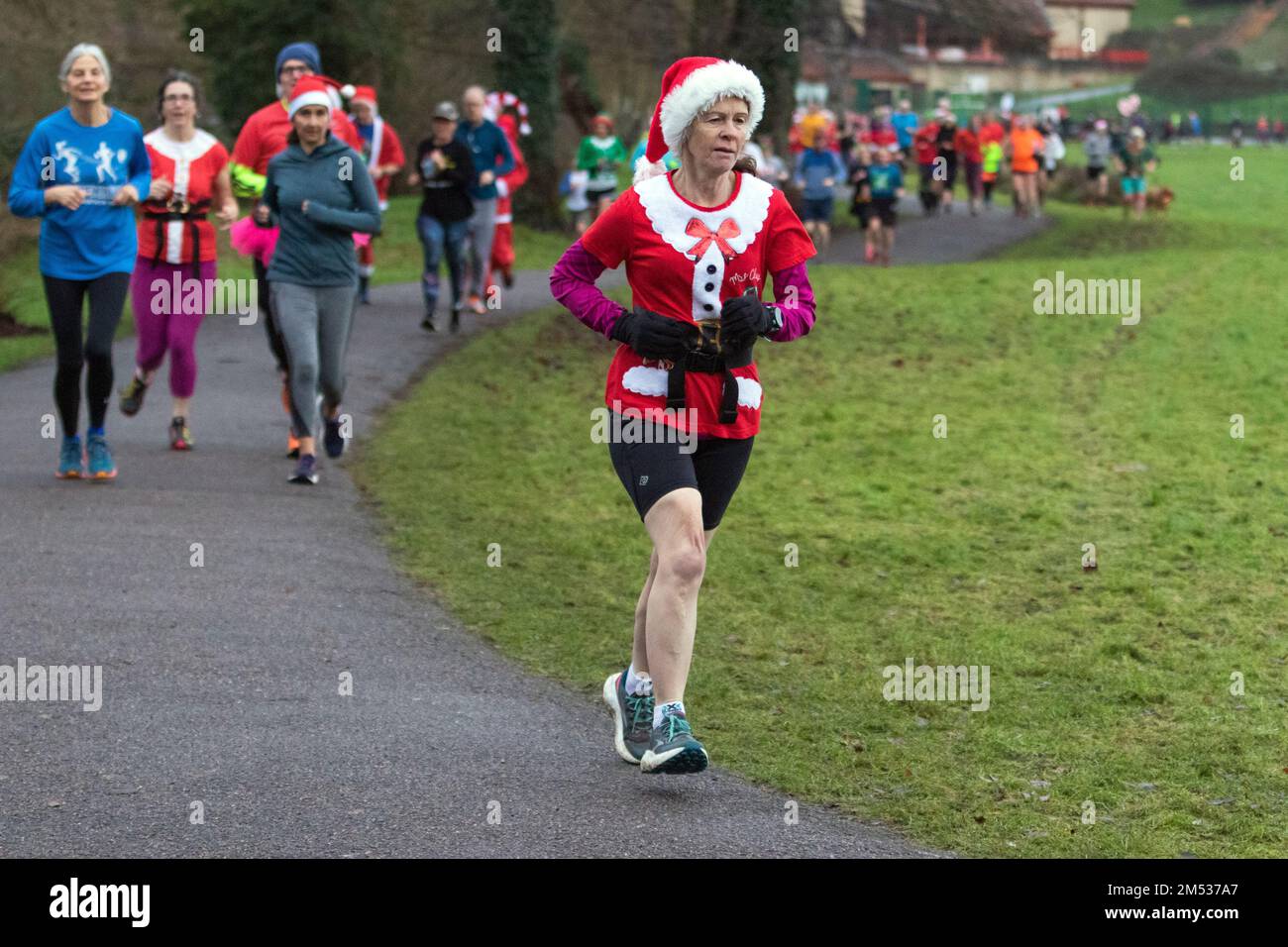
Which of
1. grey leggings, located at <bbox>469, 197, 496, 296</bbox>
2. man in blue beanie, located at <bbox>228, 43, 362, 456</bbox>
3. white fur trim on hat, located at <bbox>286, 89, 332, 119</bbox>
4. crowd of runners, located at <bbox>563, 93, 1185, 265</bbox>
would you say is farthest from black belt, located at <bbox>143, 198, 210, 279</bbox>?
grey leggings, located at <bbox>469, 197, 496, 296</bbox>

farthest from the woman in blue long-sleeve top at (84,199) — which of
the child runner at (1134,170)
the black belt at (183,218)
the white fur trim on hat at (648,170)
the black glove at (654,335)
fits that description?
the child runner at (1134,170)

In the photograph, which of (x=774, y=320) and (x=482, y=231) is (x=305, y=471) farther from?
(x=482, y=231)

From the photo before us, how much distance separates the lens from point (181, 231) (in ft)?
35.4

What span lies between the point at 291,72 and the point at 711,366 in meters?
6.06

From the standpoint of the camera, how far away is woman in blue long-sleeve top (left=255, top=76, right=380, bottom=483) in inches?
396

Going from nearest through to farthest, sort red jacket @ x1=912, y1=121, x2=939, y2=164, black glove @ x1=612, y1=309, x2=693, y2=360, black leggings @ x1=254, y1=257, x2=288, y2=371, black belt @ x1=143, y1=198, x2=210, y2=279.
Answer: black glove @ x1=612, y1=309, x2=693, y2=360 < black belt @ x1=143, y1=198, x2=210, y2=279 < black leggings @ x1=254, y1=257, x2=288, y2=371 < red jacket @ x1=912, y1=121, x2=939, y2=164

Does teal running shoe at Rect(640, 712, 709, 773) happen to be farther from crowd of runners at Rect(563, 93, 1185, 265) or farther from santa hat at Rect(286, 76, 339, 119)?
crowd of runners at Rect(563, 93, 1185, 265)

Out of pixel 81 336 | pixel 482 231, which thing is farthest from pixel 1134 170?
pixel 81 336

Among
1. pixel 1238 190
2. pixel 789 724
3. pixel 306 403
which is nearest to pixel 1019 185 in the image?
pixel 1238 190

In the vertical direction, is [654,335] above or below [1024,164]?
below

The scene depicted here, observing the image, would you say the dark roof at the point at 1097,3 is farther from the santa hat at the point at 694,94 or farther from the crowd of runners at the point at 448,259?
the santa hat at the point at 694,94

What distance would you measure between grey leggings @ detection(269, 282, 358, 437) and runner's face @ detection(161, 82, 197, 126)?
1.36m

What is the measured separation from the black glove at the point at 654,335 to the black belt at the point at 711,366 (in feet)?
0.15

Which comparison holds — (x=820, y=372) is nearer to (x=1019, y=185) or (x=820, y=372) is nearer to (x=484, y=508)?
(x=484, y=508)
